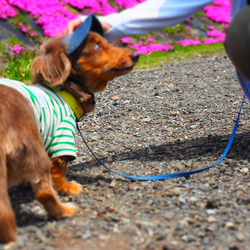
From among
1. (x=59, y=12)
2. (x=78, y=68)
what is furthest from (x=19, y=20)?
(x=78, y=68)

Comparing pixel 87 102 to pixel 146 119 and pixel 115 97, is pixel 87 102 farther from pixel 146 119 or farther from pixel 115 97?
pixel 115 97

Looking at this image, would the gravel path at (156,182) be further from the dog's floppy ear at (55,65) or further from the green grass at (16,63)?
the green grass at (16,63)

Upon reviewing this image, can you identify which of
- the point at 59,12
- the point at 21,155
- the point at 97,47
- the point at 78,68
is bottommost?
the point at 21,155

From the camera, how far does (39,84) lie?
2961 mm

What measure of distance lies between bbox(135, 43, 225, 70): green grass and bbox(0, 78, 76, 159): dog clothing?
4.68 m

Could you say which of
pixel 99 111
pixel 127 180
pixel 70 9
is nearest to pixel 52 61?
pixel 127 180

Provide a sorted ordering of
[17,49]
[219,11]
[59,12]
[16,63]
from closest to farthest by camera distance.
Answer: [16,63] < [17,49] < [59,12] < [219,11]

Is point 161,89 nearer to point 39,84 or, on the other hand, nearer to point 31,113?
point 39,84

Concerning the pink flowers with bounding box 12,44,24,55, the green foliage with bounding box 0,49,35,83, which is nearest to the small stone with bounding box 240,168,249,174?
the green foliage with bounding box 0,49,35,83

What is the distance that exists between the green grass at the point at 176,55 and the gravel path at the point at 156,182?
1894 mm

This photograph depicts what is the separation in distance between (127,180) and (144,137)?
112 centimetres

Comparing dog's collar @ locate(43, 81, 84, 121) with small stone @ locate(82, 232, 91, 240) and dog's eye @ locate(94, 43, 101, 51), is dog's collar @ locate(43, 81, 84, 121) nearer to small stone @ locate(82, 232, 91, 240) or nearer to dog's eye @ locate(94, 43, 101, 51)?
dog's eye @ locate(94, 43, 101, 51)

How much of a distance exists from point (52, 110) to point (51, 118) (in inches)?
2.7

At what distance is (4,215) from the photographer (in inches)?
79.5
